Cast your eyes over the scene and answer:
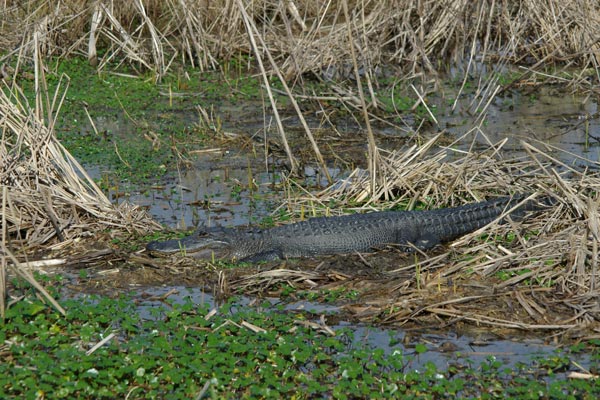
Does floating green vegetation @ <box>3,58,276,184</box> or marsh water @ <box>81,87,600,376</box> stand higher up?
marsh water @ <box>81,87,600,376</box>

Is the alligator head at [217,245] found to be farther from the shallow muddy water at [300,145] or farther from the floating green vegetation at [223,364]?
the floating green vegetation at [223,364]

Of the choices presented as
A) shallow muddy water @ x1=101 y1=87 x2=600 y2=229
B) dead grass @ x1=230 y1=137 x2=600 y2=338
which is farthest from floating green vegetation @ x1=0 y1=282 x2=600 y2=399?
shallow muddy water @ x1=101 y1=87 x2=600 y2=229

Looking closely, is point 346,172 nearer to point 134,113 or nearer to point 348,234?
point 348,234

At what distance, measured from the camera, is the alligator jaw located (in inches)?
248

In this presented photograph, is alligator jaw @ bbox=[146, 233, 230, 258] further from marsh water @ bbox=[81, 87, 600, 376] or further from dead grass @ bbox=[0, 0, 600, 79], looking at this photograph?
dead grass @ bbox=[0, 0, 600, 79]

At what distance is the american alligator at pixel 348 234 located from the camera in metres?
6.57

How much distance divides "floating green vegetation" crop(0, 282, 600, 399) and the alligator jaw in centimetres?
112

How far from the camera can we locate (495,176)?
24.3ft

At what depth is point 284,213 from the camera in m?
7.44

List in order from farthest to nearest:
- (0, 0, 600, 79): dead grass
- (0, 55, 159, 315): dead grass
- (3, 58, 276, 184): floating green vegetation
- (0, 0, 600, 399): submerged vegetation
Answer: (0, 0, 600, 79): dead grass, (3, 58, 276, 184): floating green vegetation, (0, 55, 159, 315): dead grass, (0, 0, 600, 399): submerged vegetation

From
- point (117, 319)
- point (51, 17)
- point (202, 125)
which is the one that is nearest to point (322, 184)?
point (202, 125)

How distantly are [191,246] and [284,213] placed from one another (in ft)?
3.95

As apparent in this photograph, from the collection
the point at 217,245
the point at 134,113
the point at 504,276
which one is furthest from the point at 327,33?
the point at 504,276

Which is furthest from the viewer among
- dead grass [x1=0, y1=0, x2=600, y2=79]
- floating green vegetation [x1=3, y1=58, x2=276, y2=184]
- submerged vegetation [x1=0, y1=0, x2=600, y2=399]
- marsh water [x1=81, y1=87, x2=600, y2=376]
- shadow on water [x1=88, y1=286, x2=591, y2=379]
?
→ dead grass [x1=0, y1=0, x2=600, y2=79]
